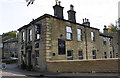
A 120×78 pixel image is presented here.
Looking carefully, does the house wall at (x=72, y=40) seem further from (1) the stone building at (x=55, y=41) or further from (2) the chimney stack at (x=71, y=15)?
(2) the chimney stack at (x=71, y=15)

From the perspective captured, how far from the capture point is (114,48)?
31.7 metres

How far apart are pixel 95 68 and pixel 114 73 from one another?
1.66 m

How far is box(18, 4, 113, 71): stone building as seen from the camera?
634 inches

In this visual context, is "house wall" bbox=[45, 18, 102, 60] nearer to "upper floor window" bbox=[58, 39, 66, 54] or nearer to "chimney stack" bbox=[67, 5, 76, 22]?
"upper floor window" bbox=[58, 39, 66, 54]

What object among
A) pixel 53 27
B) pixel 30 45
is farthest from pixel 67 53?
pixel 30 45

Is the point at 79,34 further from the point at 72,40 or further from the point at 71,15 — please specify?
the point at 71,15

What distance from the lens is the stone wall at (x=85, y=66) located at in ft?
39.4

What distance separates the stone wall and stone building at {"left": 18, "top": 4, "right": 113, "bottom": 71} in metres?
1.14

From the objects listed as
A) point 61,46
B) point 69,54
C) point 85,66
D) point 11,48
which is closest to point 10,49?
point 11,48

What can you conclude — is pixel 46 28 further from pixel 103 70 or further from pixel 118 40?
pixel 118 40

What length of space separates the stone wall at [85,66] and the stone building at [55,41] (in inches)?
44.8

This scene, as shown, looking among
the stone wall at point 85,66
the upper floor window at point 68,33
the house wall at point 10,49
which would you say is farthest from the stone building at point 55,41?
the house wall at point 10,49

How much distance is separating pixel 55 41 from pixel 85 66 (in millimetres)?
4912

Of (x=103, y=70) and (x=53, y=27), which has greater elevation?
(x=53, y=27)
